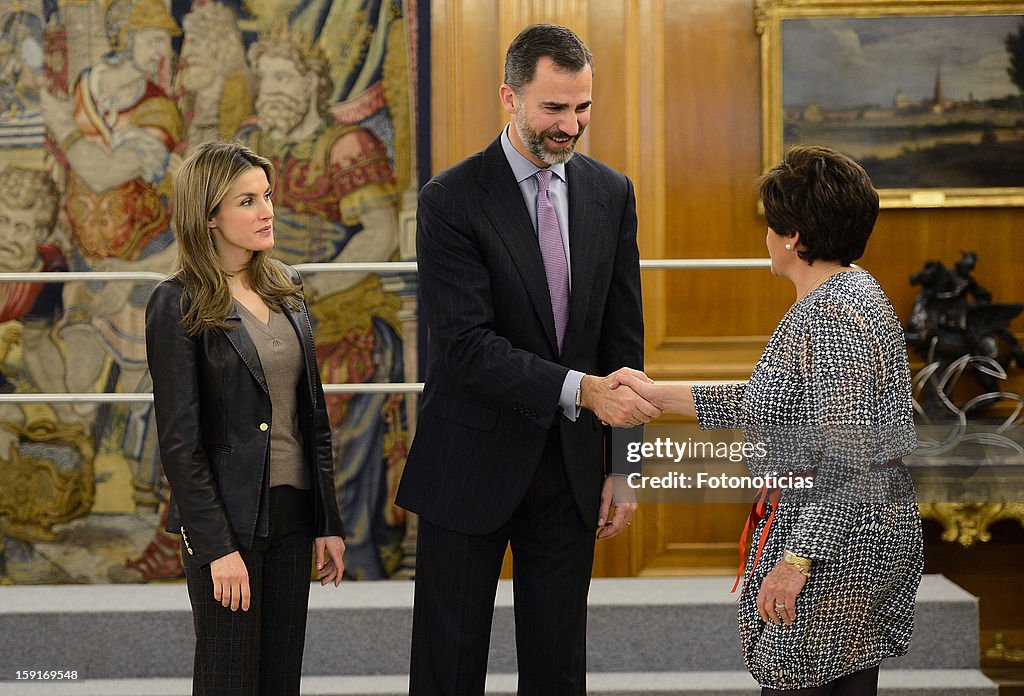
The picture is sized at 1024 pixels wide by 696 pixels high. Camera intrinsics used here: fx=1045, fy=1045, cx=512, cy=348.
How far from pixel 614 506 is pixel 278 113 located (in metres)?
2.41

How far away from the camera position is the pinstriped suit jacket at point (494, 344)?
1866mm

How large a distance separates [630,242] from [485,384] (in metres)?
0.43

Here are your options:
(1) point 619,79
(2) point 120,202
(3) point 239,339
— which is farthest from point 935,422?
(2) point 120,202

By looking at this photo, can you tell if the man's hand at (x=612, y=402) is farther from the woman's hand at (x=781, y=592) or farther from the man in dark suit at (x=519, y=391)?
the woman's hand at (x=781, y=592)

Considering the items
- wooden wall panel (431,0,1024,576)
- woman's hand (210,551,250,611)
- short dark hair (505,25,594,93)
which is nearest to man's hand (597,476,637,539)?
woman's hand (210,551,250,611)

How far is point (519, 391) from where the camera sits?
1.85 metres

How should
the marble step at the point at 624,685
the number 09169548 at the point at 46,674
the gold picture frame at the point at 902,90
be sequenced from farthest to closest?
the gold picture frame at the point at 902,90 → the number 09169548 at the point at 46,674 → the marble step at the point at 624,685

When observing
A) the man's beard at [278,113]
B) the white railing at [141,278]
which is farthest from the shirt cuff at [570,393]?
the man's beard at [278,113]

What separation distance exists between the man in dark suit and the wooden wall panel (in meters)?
1.86

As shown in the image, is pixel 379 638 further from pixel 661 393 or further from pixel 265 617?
pixel 661 393

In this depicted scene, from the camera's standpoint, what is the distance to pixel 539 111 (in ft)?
6.22

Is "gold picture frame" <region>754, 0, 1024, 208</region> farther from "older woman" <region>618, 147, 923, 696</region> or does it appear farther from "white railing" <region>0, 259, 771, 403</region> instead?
"older woman" <region>618, 147, 923, 696</region>

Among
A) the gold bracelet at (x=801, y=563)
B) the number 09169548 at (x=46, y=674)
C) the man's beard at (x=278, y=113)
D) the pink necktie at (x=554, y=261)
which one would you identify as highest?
the man's beard at (x=278, y=113)

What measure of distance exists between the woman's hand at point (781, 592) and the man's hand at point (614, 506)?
0.43 metres
